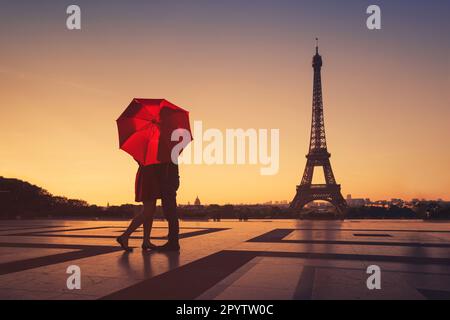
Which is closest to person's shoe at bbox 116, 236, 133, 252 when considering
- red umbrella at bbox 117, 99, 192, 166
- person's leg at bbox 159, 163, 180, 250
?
person's leg at bbox 159, 163, 180, 250

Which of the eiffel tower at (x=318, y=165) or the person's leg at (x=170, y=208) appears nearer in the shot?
the person's leg at (x=170, y=208)

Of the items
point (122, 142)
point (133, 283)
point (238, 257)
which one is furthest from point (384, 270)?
point (122, 142)

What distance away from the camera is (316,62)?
6125 centimetres

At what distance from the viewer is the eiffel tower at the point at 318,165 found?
54750 mm

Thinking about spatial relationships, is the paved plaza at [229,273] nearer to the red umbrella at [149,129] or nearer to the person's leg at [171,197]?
the person's leg at [171,197]

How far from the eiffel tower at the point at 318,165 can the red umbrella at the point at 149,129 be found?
48.3 metres

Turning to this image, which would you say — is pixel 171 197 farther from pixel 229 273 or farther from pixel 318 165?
pixel 318 165

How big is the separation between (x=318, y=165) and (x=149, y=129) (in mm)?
52516

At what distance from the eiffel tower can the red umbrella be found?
159ft

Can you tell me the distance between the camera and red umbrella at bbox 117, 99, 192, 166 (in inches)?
283

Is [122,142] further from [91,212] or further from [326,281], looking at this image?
[91,212]

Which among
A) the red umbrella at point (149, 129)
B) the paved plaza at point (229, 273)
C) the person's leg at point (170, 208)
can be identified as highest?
the red umbrella at point (149, 129)

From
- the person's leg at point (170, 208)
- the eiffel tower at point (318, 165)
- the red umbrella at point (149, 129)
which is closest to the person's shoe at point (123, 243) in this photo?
the person's leg at point (170, 208)

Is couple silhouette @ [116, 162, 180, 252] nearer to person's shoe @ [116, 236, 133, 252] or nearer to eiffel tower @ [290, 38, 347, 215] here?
person's shoe @ [116, 236, 133, 252]
